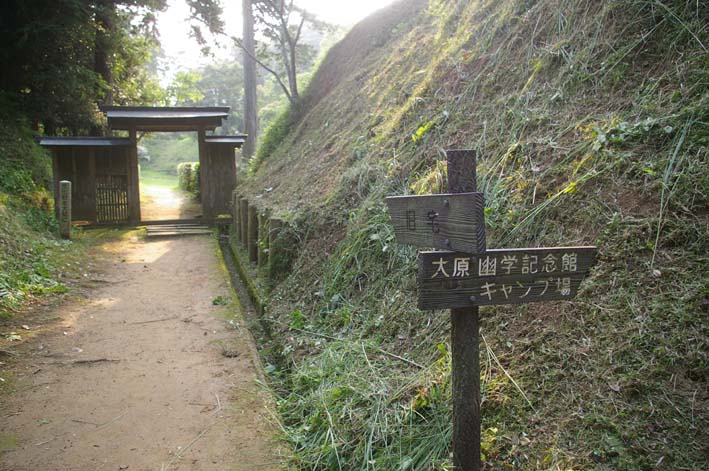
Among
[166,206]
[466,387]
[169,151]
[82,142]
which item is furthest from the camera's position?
[169,151]

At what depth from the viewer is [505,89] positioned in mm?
5746

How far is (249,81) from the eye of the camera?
67.6ft

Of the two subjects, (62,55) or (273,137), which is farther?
(273,137)

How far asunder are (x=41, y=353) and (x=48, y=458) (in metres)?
2.35

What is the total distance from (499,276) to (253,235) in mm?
7910

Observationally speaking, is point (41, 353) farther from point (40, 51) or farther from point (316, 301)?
point (40, 51)

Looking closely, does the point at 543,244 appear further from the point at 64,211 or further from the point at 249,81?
the point at 249,81

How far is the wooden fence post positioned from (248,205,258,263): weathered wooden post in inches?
292

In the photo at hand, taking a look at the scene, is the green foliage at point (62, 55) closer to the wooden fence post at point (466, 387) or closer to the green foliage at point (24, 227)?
the green foliage at point (24, 227)

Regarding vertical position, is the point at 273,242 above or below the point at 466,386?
above

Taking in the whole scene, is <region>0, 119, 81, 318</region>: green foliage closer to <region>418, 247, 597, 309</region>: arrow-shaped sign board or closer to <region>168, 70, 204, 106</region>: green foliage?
<region>418, 247, 597, 309</region>: arrow-shaped sign board

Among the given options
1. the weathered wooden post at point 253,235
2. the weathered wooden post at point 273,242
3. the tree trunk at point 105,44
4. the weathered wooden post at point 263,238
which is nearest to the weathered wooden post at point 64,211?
the weathered wooden post at point 253,235

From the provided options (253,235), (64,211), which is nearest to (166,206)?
(64,211)

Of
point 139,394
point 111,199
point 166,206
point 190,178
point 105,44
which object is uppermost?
point 105,44
